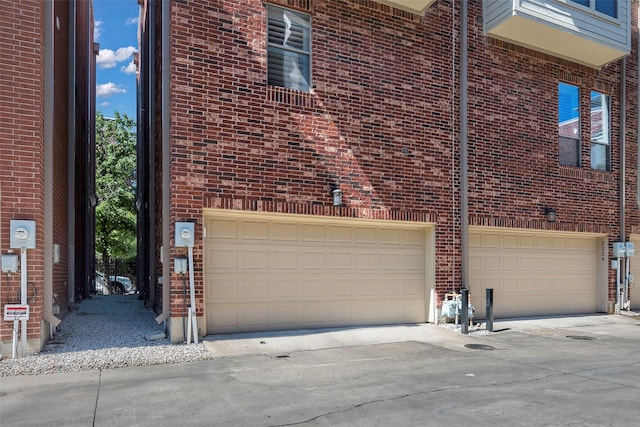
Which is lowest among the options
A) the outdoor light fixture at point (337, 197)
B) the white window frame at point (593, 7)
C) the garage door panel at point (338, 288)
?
the garage door panel at point (338, 288)

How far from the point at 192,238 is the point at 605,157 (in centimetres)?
1128

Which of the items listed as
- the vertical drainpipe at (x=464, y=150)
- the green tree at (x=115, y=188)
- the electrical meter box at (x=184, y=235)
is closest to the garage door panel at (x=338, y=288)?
the vertical drainpipe at (x=464, y=150)

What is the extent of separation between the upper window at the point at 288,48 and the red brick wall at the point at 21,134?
3780 mm

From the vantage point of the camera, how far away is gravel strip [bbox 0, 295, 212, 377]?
6.66 meters

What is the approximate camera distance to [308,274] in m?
9.56

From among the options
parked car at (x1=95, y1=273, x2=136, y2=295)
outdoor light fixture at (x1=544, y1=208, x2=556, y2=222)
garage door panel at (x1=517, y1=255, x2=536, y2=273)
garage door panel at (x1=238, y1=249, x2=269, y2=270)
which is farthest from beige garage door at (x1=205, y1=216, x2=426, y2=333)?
parked car at (x1=95, y1=273, x2=136, y2=295)

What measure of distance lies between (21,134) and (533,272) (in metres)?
11.1

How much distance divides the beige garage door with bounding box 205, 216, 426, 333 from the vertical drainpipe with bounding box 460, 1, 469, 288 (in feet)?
2.92

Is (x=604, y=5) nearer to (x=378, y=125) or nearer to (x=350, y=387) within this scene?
(x=378, y=125)

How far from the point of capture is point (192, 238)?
805 cm

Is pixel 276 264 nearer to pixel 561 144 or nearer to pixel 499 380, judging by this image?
pixel 499 380

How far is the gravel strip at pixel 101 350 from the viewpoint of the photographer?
666 centimetres

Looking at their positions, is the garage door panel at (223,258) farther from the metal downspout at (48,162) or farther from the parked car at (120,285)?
the parked car at (120,285)

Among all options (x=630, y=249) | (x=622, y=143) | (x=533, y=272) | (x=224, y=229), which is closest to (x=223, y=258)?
(x=224, y=229)
